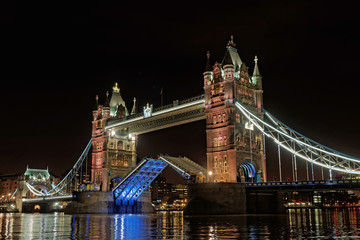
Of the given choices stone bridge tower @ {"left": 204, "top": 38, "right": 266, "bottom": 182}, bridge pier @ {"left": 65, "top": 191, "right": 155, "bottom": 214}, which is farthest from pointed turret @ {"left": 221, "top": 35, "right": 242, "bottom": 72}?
bridge pier @ {"left": 65, "top": 191, "right": 155, "bottom": 214}

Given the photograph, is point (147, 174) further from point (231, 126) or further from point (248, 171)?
point (231, 126)

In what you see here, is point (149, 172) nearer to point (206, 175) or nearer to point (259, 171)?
point (206, 175)

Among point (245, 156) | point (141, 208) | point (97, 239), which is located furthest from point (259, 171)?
point (97, 239)

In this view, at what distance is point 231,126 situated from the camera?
60094 millimetres

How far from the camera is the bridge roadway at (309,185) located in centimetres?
4878

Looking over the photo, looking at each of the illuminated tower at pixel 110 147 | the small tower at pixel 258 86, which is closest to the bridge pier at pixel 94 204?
the illuminated tower at pixel 110 147

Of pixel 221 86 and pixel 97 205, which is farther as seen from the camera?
pixel 97 205

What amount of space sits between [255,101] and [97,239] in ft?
157

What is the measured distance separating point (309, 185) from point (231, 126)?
14.2 metres

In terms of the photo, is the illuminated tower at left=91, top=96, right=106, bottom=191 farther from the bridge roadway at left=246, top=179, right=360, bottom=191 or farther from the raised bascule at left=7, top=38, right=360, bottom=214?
the bridge roadway at left=246, top=179, right=360, bottom=191

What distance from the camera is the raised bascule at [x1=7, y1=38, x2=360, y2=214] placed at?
53.9 m

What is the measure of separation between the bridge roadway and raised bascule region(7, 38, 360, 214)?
0.11 m

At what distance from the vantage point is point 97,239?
2114 centimetres

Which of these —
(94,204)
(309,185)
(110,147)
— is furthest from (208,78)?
(110,147)
